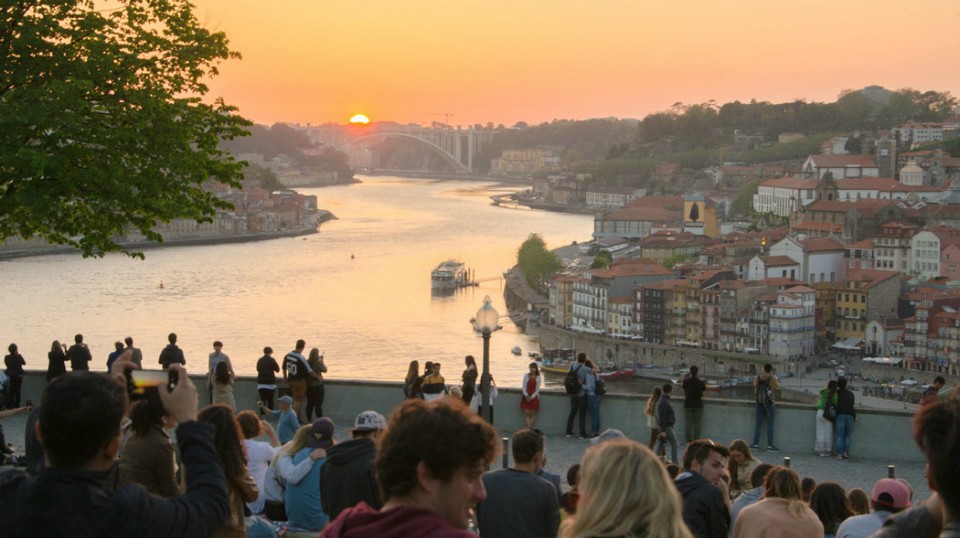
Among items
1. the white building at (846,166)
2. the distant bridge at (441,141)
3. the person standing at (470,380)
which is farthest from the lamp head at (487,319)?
the distant bridge at (441,141)

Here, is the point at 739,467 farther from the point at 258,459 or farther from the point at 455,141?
the point at 455,141

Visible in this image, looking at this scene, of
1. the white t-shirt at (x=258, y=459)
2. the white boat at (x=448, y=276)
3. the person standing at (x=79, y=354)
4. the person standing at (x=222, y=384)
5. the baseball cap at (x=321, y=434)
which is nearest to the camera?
the baseball cap at (x=321, y=434)

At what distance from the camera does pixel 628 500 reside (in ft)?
3.15

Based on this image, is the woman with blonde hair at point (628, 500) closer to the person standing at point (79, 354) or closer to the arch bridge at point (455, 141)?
the person standing at point (79, 354)

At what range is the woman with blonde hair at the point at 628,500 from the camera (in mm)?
957

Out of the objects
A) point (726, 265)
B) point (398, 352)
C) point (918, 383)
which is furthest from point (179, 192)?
point (726, 265)

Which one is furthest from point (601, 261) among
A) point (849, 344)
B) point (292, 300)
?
point (292, 300)

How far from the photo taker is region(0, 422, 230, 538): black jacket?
930 mm

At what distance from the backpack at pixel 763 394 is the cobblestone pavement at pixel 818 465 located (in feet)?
0.46

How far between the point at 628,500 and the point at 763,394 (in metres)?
2.71

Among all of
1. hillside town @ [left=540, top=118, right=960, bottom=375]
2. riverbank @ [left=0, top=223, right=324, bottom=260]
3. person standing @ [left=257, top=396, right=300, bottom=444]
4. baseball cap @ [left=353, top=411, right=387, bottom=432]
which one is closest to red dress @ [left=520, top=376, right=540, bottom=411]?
person standing @ [left=257, top=396, right=300, bottom=444]

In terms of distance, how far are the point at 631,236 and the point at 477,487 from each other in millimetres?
44012

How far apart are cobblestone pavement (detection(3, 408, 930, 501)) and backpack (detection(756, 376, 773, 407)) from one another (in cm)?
14

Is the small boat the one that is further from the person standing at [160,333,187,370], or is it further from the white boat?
the person standing at [160,333,187,370]
